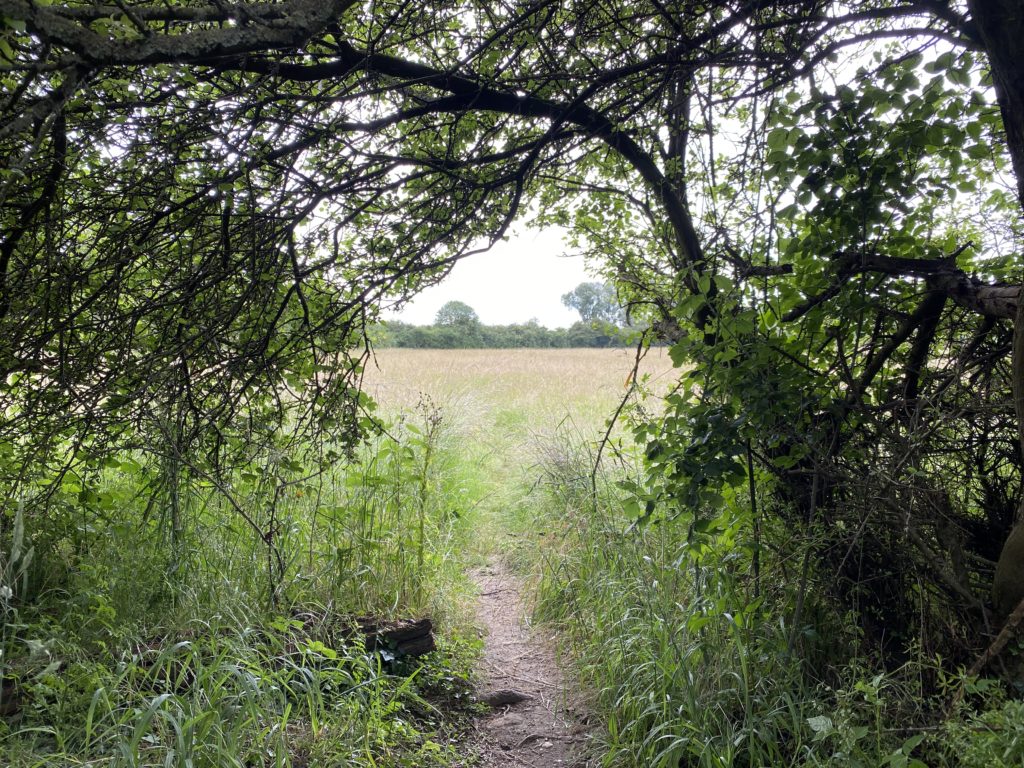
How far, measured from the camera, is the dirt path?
11.5ft

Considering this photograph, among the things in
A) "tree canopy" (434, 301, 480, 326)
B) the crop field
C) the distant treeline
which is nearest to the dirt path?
the crop field

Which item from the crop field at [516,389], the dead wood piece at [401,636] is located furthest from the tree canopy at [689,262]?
the crop field at [516,389]

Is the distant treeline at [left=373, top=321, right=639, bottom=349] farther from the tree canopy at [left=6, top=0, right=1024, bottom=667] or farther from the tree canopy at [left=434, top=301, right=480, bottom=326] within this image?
the tree canopy at [left=6, top=0, right=1024, bottom=667]

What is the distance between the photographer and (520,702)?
4.02 metres

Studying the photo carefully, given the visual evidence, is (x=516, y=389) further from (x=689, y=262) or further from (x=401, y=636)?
(x=689, y=262)

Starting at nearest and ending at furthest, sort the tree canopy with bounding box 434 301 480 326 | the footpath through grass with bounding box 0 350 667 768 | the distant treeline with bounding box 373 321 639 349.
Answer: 1. the footpath through grass with bounding box 0 350 667 768
2. the distant treeline with bounding box 373 321 639 349
3. the tree canopy with bounding box 434 301 480 326

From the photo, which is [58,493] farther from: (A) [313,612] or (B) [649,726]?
(B) [649,726]

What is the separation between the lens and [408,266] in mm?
3375

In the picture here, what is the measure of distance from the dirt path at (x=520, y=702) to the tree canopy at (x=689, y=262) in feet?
4.80

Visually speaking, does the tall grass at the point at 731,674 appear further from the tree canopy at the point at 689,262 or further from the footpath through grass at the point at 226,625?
the footpath through grass at the point at 226,625

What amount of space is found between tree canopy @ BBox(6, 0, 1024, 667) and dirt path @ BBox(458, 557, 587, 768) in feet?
4.80

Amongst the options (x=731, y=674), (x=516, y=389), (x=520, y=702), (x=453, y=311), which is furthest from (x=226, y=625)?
(x=453, y=311)

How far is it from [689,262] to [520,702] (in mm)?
2696

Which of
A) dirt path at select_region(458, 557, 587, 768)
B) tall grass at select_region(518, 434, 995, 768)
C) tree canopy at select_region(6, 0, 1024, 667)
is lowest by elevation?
dirt path at select_region(458, 557, 587, 768)
